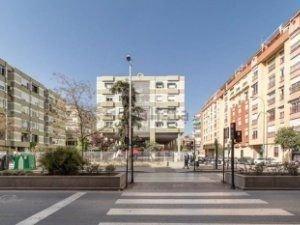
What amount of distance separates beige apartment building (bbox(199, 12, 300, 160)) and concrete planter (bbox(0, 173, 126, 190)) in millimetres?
53948

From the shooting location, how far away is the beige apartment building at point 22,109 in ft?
290

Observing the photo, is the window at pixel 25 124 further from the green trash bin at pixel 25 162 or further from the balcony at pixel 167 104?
the green trash bin at pixel 25 162

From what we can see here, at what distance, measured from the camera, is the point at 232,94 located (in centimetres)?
11919

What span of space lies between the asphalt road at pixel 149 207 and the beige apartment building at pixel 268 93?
55200mm

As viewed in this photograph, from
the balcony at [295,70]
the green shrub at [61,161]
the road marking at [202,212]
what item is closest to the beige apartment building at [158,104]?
the balcony at [295,70]

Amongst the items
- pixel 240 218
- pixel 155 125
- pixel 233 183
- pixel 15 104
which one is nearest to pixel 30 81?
pixel 15 104

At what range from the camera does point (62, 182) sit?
20.4 m

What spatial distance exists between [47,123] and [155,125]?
3021 centimetres

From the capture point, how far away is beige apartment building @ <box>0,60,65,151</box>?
3477 inches

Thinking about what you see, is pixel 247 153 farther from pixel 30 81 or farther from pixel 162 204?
Result: pixel 162 204

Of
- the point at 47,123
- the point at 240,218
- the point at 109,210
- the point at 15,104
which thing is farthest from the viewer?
the point at 47,123

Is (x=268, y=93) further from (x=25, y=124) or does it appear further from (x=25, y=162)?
(x=25, y=162)

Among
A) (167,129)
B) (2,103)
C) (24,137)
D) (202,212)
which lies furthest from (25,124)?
(202,212)

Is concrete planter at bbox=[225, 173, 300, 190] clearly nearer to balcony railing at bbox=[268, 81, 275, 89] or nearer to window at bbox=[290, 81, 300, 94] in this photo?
window at bbox=[290, 81, 300, 94]
